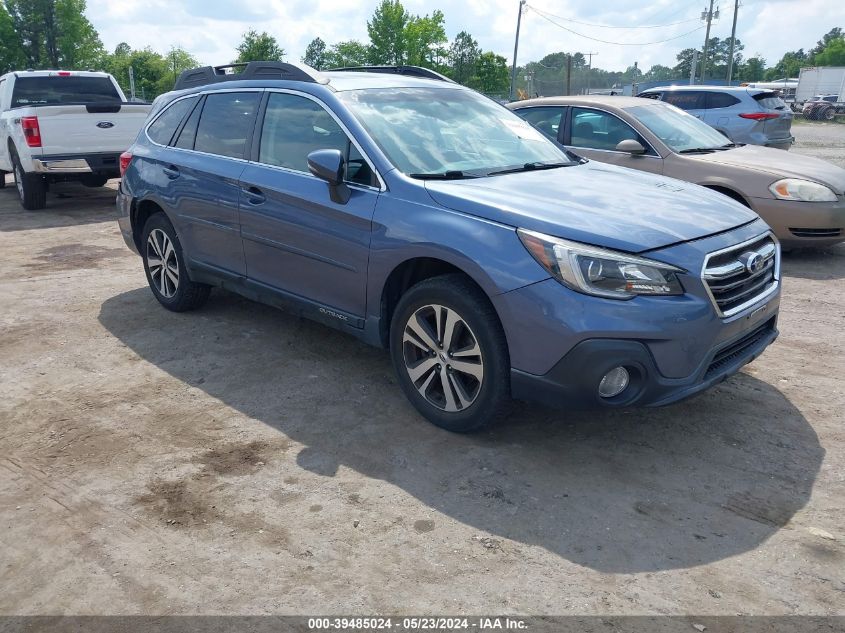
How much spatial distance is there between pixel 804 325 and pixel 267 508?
438cm

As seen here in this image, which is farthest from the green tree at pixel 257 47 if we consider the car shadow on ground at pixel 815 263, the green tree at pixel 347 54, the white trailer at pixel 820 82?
the car shadow on ground at pixel 815 263

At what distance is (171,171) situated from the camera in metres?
5.67

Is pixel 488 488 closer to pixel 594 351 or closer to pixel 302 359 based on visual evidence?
pixel 594 351

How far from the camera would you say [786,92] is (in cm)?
6462

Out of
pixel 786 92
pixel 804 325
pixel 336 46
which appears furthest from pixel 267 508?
pixel 336 46

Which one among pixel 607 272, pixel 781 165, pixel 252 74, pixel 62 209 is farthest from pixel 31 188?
pixel 607 272

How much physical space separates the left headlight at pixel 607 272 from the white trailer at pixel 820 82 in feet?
189

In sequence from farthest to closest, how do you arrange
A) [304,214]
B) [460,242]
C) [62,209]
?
1. [62,209]
2. [304,214]
3. [460,242]

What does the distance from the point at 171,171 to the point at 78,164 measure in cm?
625

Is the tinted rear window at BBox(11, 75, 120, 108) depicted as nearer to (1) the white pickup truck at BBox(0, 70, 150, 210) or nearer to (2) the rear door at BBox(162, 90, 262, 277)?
(1) the white pickup truck at BBox(0, 70, 150, 210)

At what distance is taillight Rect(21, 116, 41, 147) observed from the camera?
10.6 m

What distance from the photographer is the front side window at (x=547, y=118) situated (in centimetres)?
847

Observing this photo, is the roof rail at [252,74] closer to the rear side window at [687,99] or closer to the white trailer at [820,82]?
the rear side window at [687,99]

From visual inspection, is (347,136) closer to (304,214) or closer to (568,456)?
(304,214)
